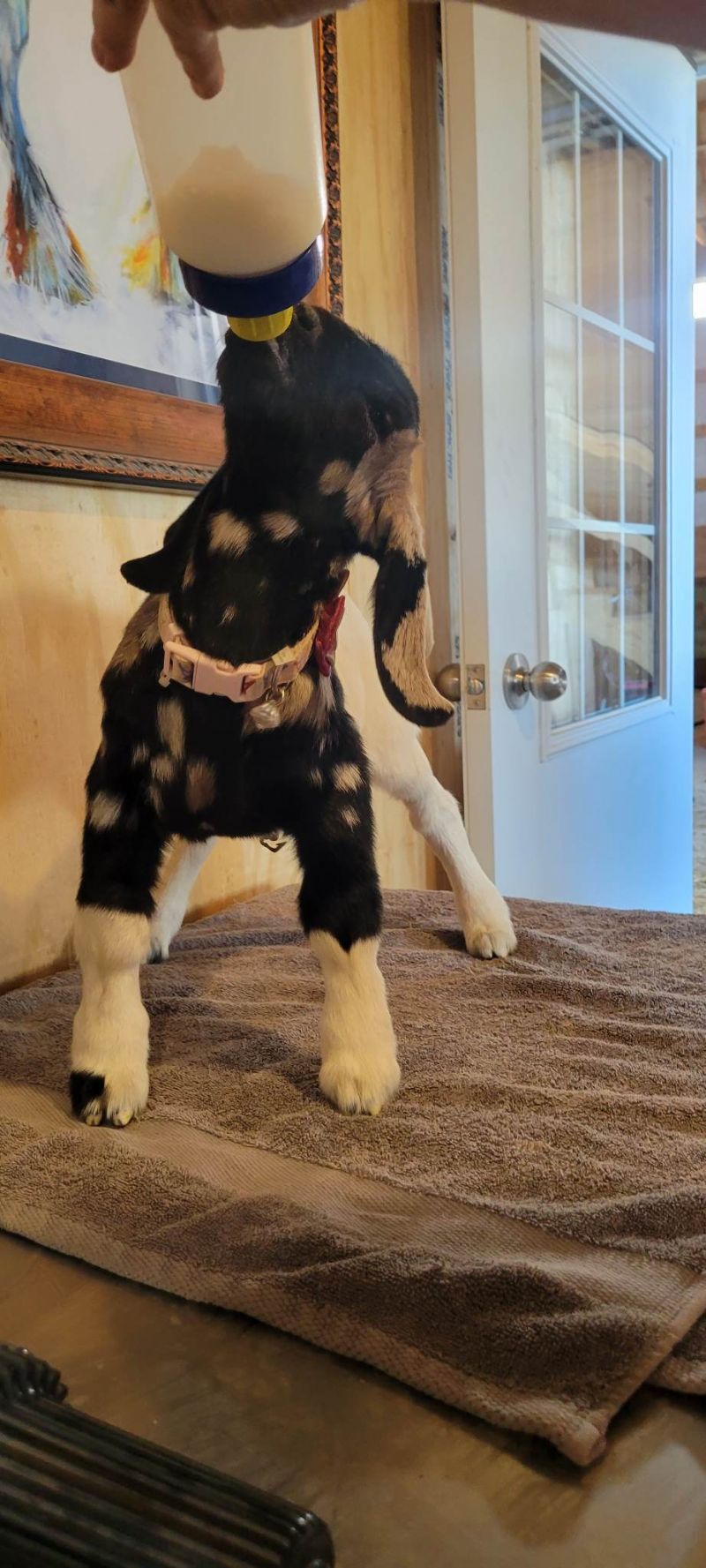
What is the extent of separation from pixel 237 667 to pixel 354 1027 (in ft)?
0.86

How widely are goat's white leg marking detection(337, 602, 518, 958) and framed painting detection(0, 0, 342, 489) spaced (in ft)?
0.78

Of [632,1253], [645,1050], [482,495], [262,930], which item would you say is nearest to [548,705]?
[482,495]

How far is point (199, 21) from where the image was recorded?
1.32 feet

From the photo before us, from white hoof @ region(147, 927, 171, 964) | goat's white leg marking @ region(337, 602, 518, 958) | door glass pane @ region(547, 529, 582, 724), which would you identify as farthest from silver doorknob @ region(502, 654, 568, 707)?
white hoof @ region(147, 927, 171, 964)

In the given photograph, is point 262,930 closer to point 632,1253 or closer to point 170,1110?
point 170,1110

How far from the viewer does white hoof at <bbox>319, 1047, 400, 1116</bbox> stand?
70 cm

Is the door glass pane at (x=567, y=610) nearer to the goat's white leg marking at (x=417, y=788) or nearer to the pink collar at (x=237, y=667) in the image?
the goat's white leg marking at (x=417, y=788)

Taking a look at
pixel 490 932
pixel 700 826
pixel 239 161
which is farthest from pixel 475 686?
pixel 700 826

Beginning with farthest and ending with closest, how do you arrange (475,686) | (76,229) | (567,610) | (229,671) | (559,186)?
(567,610) → (559,186) → (475,686) → (76,229) → (229,671)

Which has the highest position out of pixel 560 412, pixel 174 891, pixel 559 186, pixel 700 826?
pixel 559 186

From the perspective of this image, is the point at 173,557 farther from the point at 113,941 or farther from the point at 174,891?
the point at 174,891

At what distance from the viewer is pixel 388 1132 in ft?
2.21

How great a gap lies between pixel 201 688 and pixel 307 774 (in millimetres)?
92

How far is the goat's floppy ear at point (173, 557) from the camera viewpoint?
0.68 meters
